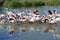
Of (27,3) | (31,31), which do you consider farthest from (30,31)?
(27,3)

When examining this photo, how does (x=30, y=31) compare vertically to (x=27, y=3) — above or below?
above

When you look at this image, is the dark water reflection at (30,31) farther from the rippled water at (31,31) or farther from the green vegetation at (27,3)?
the green vegetation at (27,3)

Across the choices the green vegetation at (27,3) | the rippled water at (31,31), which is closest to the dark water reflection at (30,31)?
the rippled water at (31,31)

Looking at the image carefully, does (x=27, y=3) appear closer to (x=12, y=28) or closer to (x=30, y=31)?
(x=12, y=28)

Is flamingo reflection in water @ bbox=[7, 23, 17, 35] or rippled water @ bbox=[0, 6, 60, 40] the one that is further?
flamingo reflection in water @ bbox=[7, 23, 17, 35]

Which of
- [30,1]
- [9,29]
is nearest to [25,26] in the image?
[9,29]

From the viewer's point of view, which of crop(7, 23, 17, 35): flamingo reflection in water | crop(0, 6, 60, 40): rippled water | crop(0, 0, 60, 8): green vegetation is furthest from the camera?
crop(0, 0, 60, 8): green vegetation

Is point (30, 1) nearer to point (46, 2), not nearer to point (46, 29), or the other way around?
point (46, 2)

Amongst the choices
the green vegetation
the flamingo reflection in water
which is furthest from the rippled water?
the green vegetation

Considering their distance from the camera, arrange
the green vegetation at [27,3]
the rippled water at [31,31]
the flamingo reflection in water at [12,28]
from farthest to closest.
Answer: the green vegetation at [27,3] < the flamingo reflection in water at [12,28] < the rippled water at [31,31]

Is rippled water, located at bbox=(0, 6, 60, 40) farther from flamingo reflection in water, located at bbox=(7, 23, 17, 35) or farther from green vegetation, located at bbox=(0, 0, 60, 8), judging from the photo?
green vegetation, located at bbox=(0, 0, 60, 8)

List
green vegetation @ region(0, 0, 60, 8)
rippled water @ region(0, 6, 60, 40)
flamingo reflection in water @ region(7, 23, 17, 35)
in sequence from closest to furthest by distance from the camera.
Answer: rippled water @ region(0, 6, 60, 40) < flamingo reflection in water @ region(7, 23, 17, 35) < green vegetation @ region(0, 0, 60, 8)

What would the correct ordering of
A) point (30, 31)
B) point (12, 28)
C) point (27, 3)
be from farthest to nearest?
1. point (27, 3)
2. point (12, 28)
3. point (30, 31)

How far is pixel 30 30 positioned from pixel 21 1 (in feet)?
51.2
